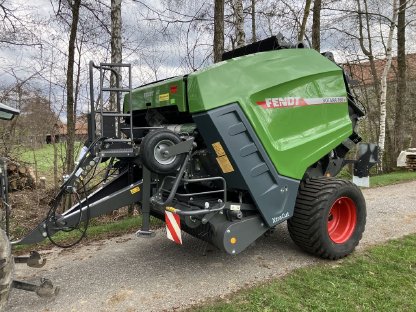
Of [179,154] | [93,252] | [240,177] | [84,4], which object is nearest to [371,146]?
[240,177]


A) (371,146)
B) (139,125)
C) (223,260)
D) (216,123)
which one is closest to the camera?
(216,123)

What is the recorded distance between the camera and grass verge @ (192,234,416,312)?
3.41 metres

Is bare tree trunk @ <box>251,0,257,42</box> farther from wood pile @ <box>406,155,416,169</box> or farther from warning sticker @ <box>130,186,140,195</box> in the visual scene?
warning sticker @ <box>130,186,140,195</box>

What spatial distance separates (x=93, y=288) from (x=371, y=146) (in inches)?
159

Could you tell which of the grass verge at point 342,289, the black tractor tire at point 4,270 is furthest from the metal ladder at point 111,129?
the grass verge at point 342,289

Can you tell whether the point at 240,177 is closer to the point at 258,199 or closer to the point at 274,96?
the point at 258,199

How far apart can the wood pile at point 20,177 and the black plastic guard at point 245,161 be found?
792cm

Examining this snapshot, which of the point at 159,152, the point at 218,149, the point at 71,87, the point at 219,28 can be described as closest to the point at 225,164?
the point at 218,149

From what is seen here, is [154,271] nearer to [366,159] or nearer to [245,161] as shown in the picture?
[245,161]

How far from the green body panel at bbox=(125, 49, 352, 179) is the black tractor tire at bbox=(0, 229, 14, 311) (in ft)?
6.21

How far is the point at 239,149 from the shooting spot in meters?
3.72

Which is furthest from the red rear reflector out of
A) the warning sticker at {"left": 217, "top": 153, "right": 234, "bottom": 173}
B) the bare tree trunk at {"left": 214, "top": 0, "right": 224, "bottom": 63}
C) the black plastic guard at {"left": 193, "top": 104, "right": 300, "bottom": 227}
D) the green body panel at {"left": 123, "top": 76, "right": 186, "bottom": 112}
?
the bare tree trunk at {"left": 214, "top": 0, "right": 224, "bottom": 63}

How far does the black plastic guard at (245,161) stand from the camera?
11.9ft

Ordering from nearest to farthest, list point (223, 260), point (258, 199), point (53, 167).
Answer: point (258, 199) < point (223, 260) < point (53, 167)
